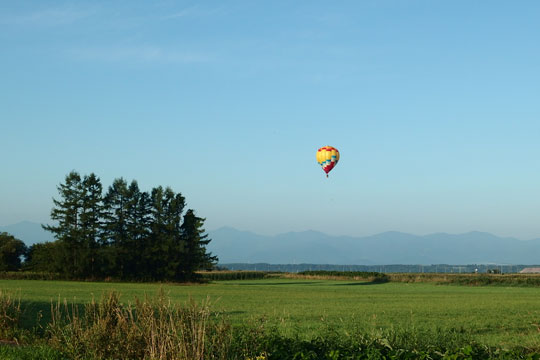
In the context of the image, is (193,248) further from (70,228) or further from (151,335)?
(151,335)

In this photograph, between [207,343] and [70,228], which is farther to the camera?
[70,228]

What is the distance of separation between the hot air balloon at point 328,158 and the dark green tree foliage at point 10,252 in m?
52.9

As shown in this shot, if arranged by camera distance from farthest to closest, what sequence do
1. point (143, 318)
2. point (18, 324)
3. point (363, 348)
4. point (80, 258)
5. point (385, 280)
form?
1. point (385, 280)
2. point (80, 258)
3. point (18, 324)
4. point (143, 318)
5. point (363, 348)

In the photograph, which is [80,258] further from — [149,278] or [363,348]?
[363,348]

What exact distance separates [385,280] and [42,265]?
62287mm

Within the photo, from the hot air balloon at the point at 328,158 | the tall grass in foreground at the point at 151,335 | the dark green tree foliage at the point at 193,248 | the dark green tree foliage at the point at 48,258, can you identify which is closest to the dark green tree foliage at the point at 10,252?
the dark green tree foliage at the point at 48,258

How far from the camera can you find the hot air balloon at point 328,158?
73.4 m

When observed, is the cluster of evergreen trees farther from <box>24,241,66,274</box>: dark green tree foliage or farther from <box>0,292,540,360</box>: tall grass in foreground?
<box>0,292,540,360</box>: tall grass in foreground

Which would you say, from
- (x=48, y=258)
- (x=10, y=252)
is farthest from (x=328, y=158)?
(x=10, y=252)

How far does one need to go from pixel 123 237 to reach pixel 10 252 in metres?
23.9

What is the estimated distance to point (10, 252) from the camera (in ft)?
311

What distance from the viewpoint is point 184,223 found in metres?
86.7

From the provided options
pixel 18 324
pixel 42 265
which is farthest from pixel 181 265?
pixel 18 324

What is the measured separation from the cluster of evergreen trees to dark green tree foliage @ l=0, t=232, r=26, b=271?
9.46 metres
